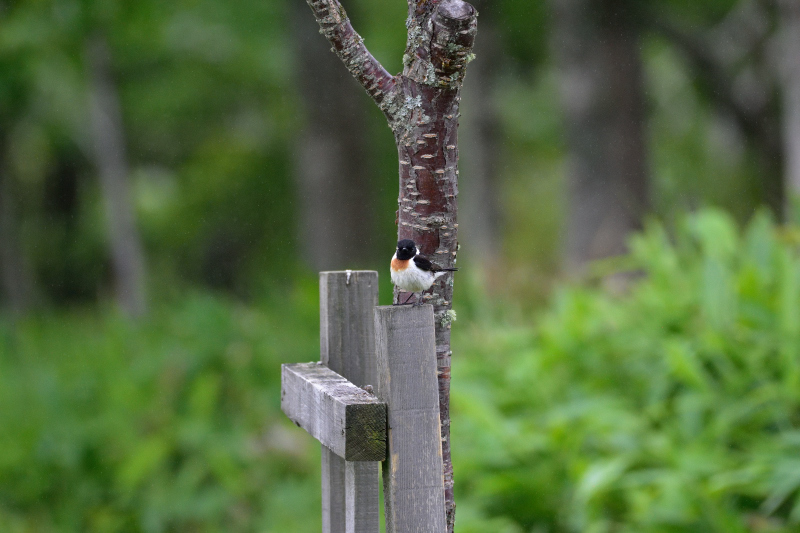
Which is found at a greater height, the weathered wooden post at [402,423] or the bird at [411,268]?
the bird at [411,268]

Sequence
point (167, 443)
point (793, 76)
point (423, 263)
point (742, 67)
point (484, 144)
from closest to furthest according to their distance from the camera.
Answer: point (423, 263) < point (167, 443) < point (793, 76) < point (742, 67) < point (484, 144)

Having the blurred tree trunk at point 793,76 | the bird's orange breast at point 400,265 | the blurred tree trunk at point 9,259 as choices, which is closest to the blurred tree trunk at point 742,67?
the blurred tree trunk at point 793,76

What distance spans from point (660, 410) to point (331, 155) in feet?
15.4

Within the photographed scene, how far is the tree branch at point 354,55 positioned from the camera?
4.90ft

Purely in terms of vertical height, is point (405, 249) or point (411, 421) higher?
point (405, 249)

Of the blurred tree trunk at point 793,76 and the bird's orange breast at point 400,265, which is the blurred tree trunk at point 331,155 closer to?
the blurred tree trunk at point 793,76

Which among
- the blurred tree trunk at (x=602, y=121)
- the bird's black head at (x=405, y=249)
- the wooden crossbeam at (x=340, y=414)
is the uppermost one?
the blurred tree trunk at (x=602, y=121)

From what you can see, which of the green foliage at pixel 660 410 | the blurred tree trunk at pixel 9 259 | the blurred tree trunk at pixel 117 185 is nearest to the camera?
the green foliage at pixel 660 410

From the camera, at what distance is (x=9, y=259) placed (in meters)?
12.4

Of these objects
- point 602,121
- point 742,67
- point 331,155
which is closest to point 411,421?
point 602,121

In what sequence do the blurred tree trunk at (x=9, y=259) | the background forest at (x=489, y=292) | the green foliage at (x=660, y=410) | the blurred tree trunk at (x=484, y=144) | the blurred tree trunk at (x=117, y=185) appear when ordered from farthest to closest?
the blurred tree trunk at (x=9, y=259) < the blurred tree trunk at (x=484, y=144) < the blurred tree trunk at (x=117, y=185) < the background forest at (x=489, y=292) < the green foliage at (x=660, y=410)

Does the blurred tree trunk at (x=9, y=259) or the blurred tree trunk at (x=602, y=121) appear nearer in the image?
the blurred tree trunk at (x=602, y=121)

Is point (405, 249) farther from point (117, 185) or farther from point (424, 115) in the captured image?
point (117, 185)

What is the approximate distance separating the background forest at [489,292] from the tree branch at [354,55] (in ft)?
5.95
